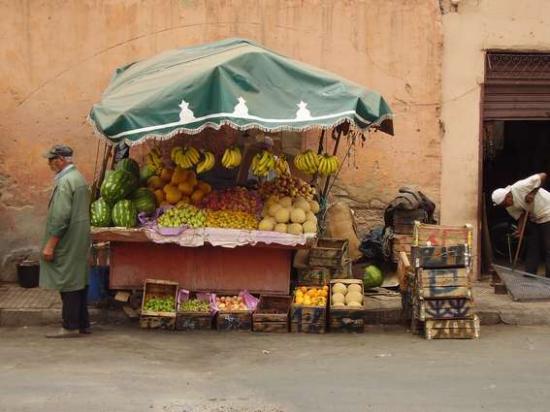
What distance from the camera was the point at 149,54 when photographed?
31.4ft

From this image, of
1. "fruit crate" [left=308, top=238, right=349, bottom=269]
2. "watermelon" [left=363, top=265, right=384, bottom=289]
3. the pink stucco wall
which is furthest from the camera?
the pink stucco wall

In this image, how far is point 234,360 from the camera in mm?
6582

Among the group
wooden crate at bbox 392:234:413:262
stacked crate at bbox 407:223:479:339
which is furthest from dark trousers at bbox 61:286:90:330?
wooden crate at bbox 392:234:413:262

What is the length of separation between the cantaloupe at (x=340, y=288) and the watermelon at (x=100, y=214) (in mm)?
2320

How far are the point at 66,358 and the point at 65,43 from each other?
4446 millimetres

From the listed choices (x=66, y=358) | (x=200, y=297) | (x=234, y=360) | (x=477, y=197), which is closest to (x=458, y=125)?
(x=477, y=197)

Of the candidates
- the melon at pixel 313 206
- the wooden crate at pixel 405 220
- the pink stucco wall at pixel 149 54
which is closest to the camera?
the melon at pixel 313 206

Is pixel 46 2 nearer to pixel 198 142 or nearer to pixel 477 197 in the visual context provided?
pixel 198 142

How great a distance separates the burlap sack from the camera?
31.1ft

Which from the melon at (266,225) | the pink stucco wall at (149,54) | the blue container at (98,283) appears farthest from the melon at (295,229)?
the pink stucco wall at (149,54)

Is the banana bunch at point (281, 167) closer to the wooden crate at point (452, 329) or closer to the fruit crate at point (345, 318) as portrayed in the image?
the fruit crate at point (345, 318)

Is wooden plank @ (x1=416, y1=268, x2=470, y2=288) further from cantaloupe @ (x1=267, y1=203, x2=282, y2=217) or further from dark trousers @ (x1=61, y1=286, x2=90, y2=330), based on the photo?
dark trousers @ (x1=61, y1=286, x2=90, y2=330)

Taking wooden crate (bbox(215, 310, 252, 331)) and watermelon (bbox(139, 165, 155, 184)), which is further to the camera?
watermelon (bbox(139, 165, 155, 184))

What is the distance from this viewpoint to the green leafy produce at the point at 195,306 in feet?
25.5
